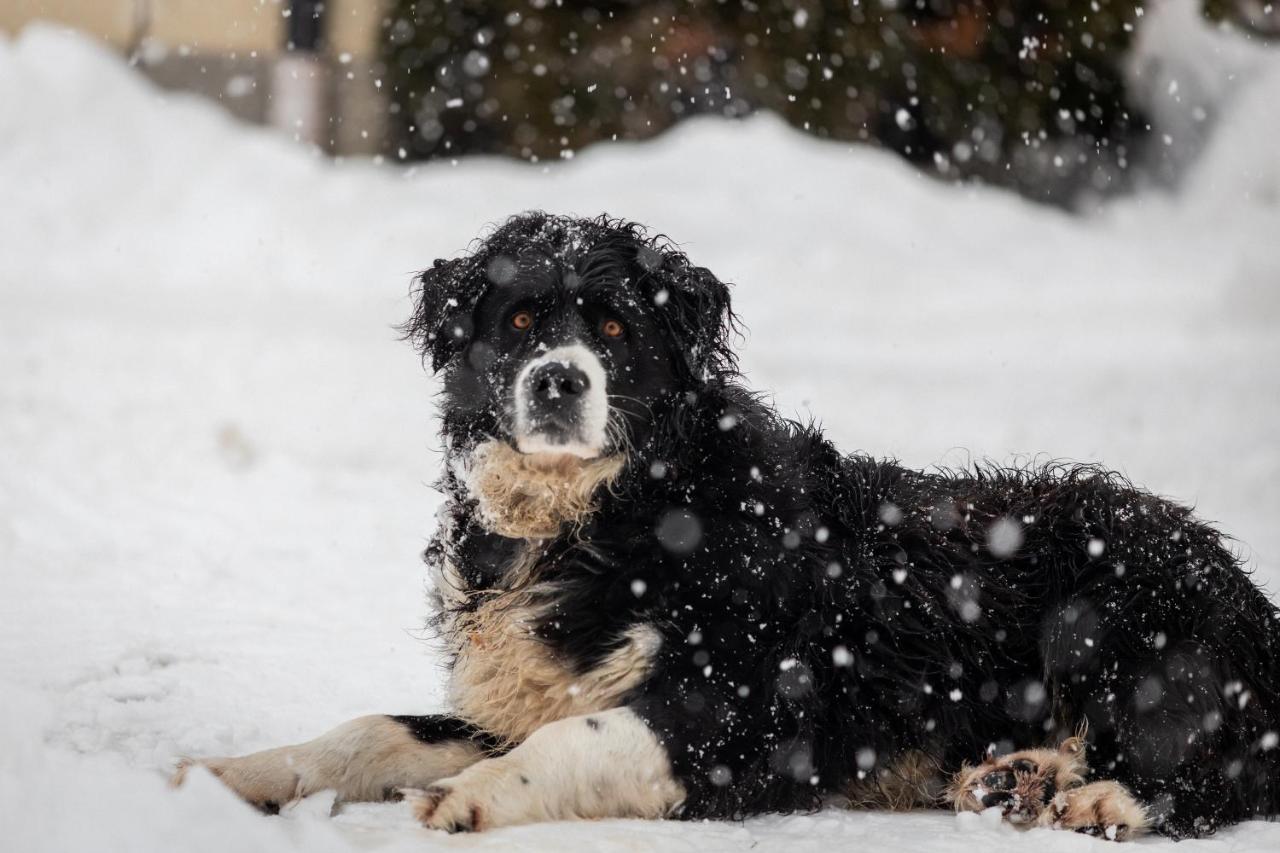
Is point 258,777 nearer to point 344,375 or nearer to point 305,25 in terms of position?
point 344,375

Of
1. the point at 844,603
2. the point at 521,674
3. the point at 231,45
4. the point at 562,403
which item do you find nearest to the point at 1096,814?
the point at 844,603

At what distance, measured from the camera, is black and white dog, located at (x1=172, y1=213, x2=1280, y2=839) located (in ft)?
14.1

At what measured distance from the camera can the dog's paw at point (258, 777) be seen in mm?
4102

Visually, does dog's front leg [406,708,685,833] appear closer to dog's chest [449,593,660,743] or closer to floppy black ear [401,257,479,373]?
dog's chest [449,593,660,743]

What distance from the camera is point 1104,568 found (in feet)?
16.1

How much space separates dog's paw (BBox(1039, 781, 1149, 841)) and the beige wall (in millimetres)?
16438

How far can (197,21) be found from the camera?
1919cm

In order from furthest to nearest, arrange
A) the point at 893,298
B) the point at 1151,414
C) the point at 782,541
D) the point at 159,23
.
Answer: the point at 159,23 < the point at 893,298 < the point at 1151,414 < the point at 782,541

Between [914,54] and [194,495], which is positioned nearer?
[194,495]

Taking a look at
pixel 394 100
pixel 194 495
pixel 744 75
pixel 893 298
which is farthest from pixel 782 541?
pixel 394 100

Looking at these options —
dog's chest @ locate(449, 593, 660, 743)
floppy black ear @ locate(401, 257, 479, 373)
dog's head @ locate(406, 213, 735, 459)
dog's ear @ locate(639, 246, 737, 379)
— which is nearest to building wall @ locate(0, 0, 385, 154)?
floppy black ear @ locate(401, 257, 479, 373)

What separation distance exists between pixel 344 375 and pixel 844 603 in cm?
863

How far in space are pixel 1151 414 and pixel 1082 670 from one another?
6.66 m

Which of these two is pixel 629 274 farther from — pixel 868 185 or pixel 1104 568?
pixel 868 185
